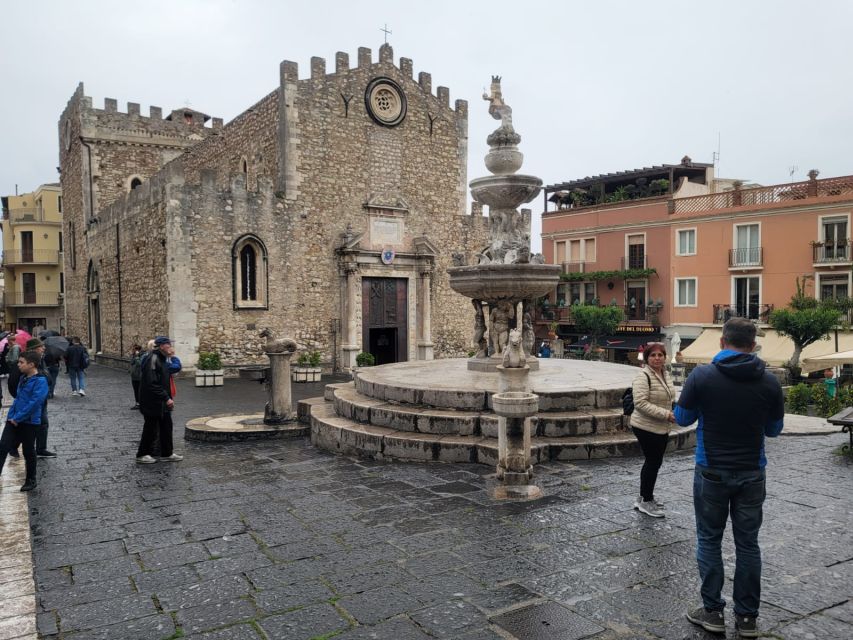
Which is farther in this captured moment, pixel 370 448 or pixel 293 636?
pixel 370 448

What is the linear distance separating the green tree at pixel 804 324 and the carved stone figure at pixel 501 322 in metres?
16.7

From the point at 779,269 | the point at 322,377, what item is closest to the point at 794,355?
the point at 779,269

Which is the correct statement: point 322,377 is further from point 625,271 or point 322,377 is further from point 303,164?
point 625,271

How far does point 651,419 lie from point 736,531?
1935 mm

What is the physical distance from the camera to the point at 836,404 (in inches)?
529

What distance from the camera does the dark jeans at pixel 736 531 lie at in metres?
3.54

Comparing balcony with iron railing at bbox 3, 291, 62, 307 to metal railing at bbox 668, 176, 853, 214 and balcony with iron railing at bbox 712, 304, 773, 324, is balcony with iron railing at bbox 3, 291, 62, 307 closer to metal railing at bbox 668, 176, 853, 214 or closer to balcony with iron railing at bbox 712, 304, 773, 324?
metal railing at bbox 668, 176, 853, 214

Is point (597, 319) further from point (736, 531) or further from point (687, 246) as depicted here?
point (736, 531)

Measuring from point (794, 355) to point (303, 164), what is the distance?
19.3 metres

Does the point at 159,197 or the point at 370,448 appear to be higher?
the point at 159,197

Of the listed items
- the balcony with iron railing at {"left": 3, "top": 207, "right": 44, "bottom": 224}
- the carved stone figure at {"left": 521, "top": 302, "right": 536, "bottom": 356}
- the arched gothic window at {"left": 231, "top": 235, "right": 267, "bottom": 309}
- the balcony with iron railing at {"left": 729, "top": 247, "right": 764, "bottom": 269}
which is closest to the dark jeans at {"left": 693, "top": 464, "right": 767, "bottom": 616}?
the carved stone figure at {"left": 521, "top": 302, "right": 536, "bottom": 356}

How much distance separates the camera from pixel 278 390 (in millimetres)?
10078

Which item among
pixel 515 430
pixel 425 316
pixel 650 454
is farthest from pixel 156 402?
pixel 425 316

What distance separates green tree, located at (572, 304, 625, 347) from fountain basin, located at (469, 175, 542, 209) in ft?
82.7
